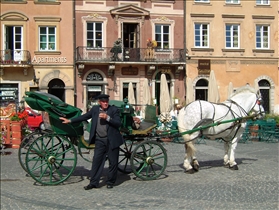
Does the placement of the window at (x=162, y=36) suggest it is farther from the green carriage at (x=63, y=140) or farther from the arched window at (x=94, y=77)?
the green carriage at (x=63, y=140)

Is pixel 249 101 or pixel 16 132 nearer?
pixel 249 101

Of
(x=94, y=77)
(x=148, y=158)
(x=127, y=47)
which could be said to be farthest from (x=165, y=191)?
(x=127, y=47)

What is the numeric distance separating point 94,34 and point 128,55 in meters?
2.83

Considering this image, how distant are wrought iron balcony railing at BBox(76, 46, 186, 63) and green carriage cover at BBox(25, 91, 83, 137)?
67.2 ft

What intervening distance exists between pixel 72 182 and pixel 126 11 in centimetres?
2275

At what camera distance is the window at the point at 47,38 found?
28.7m

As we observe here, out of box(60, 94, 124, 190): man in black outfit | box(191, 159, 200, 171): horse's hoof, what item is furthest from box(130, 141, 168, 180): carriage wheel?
box(191, 159, 200, 171): horse's hoof

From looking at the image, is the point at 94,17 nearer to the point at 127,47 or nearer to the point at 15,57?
the point at 127,47

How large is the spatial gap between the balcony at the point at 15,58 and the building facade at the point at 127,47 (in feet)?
11.2

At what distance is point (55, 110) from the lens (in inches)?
315

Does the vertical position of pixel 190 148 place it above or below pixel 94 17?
below

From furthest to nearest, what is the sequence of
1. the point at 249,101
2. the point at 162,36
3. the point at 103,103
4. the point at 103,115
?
the point at 162,36 < the point at 249,101 < the point at 103,103 < the point at 103,115

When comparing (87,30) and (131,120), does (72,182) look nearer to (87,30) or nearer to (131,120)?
(131,120)

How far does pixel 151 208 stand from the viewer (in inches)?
261
